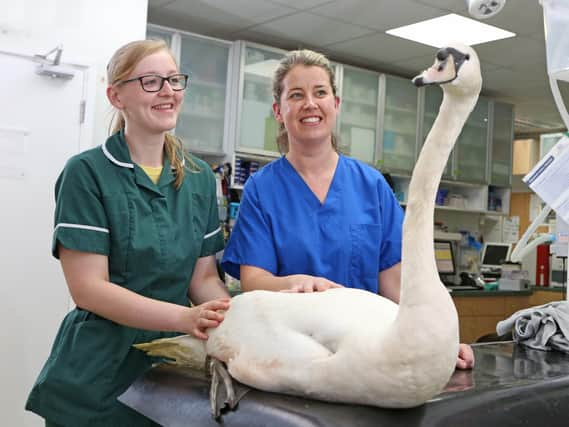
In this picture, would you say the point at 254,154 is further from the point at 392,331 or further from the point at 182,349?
the point at 392,331

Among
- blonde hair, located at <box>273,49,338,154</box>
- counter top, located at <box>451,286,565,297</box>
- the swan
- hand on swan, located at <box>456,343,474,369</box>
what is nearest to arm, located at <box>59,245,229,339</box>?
the swan

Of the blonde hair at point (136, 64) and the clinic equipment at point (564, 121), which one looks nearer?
the blonde hair at point (136, 64)

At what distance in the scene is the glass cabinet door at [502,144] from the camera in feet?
20.7

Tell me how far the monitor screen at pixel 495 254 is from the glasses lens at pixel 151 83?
16.5ft

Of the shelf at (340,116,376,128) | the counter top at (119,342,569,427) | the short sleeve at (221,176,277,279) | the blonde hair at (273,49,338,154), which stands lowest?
the counter top at (119,342,569,427)

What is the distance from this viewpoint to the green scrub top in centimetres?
133

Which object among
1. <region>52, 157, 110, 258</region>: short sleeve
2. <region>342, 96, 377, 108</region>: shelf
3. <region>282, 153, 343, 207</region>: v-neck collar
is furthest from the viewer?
<region>342, 96, 377, 108</region>: shelf

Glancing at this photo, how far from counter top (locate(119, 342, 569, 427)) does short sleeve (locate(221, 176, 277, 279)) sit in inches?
12.4

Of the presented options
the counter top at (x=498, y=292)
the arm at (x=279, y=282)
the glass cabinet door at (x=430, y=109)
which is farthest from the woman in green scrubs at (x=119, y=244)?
the glass cabinet door at (x=430, y=109)

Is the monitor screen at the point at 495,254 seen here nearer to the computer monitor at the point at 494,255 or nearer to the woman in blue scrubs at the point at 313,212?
the computer monitor at the point at 494,255

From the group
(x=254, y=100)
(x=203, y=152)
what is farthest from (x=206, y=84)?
(x=203, y=152)

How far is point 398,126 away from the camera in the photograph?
5.63 meters

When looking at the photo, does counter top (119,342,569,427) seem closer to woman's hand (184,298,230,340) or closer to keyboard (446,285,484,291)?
woman's hand (184,298,230,340)

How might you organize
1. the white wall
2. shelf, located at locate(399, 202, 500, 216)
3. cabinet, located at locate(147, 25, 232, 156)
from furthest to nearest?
shelf, located at locate(399, 202, 500, 216), cabinet, located at locate(147, 25, 232, 156), the white wall
